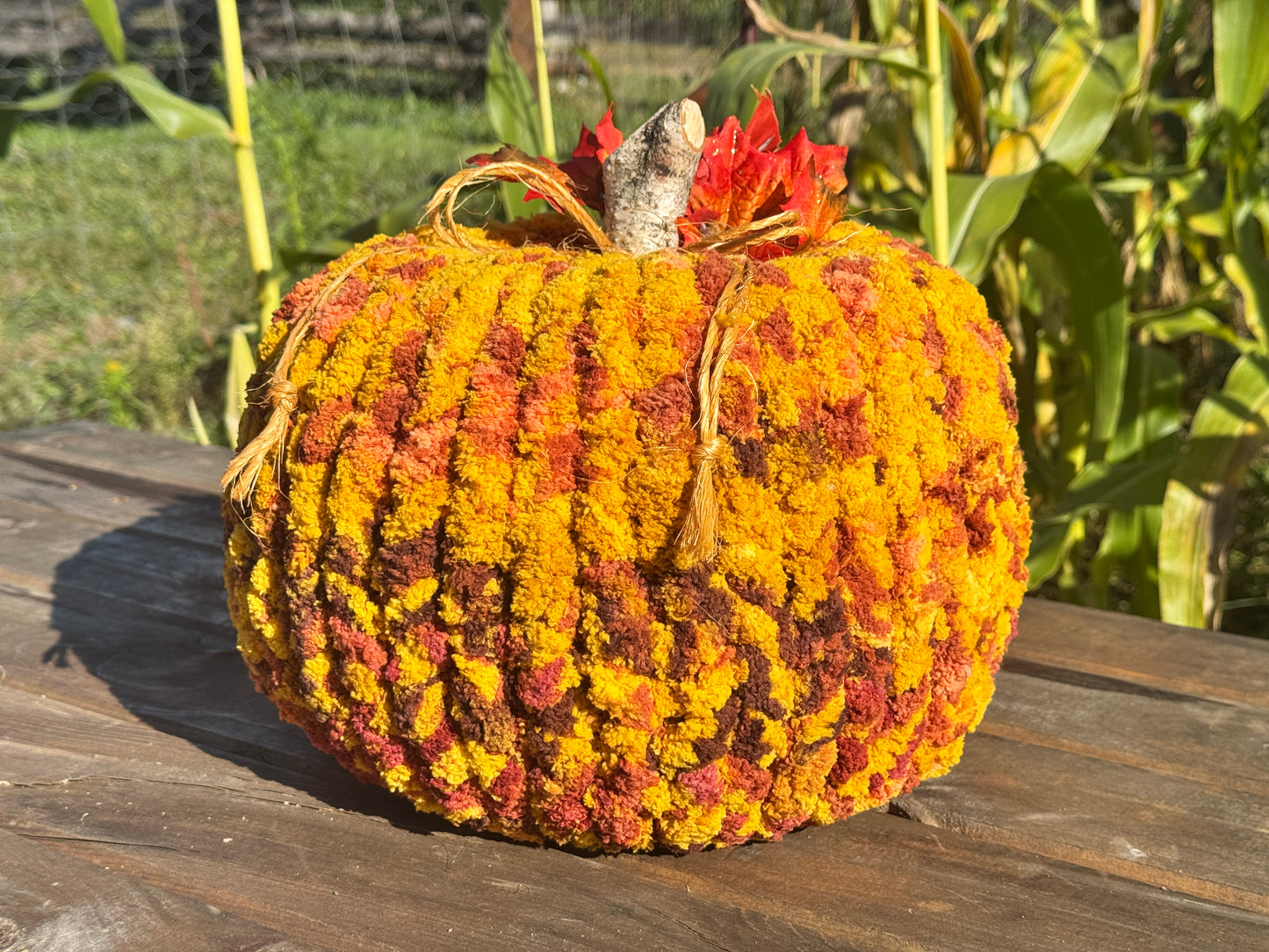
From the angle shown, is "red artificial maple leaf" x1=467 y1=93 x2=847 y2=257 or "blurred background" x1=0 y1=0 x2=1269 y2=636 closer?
"red artificial maple leaf" x1=467 y1=93 x2=847 y2=257

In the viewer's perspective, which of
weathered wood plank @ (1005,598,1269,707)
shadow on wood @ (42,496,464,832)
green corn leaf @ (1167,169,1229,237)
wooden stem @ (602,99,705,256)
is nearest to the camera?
wooden stem @ (602,99,705,256)

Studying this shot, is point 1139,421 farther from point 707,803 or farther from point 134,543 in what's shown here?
point 134,543

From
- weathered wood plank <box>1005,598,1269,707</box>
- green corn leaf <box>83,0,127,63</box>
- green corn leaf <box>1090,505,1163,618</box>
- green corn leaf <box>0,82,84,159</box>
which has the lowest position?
green corn leaf <box>1090,505,1163,618</box>

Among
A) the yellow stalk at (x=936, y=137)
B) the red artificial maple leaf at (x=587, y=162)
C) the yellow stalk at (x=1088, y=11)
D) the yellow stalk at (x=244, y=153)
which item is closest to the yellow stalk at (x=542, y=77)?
the yellow stalk at (x=244, y=153)

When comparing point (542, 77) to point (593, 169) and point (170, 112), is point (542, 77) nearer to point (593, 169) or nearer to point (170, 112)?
point (170, 112)

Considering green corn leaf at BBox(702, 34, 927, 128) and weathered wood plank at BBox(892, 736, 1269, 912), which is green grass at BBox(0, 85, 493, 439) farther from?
weathered wood plank at BBox(892, 736, 1269, 912)

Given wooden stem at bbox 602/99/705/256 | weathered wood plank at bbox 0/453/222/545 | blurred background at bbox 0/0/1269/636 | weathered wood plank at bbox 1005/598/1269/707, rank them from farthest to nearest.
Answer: weathered wood plank at bbox 0/453/222/545 → blurred background at bbox 0/0/1269/636 → weathered wood plank at bbox 1005/598/1269/707 → wooden stem at bbox 602/99/705/256

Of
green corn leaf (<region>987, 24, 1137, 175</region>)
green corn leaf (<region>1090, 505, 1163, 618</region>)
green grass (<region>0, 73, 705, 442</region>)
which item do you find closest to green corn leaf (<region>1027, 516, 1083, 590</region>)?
green corn leaf (<region>1090, 505, 1163, 618</region>)
